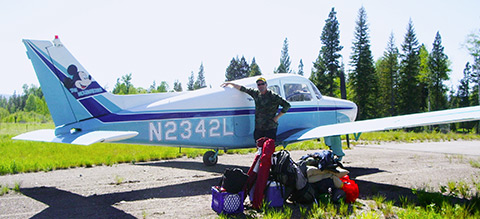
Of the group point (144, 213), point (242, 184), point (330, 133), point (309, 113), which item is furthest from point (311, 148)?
point (144, 213)

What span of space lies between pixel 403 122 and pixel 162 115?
486 centimetres

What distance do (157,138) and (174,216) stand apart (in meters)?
2.58

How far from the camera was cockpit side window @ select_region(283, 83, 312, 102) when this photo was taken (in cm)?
864

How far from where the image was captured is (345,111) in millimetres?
9734

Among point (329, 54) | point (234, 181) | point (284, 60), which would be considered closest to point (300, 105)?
point (234, 181)

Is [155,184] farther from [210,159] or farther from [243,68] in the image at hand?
[243,68]

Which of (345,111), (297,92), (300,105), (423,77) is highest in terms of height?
(423,77)

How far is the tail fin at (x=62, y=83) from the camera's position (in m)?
6.15

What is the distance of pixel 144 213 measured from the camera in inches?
172

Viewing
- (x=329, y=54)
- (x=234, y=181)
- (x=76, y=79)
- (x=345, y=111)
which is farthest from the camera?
(x=329, y=54)

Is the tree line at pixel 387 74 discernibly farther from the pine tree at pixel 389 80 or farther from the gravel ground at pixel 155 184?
the gravel ground at pixel 155 184

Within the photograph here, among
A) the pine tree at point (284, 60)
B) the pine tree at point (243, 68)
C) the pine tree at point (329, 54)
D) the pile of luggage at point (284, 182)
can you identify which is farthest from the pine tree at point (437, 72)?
the pile of luggage at point (284, 182)

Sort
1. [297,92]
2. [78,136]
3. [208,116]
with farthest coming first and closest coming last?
1. [297,92]
2. [208,116]
3. [78,136]

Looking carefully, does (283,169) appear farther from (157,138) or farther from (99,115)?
(99,115)
